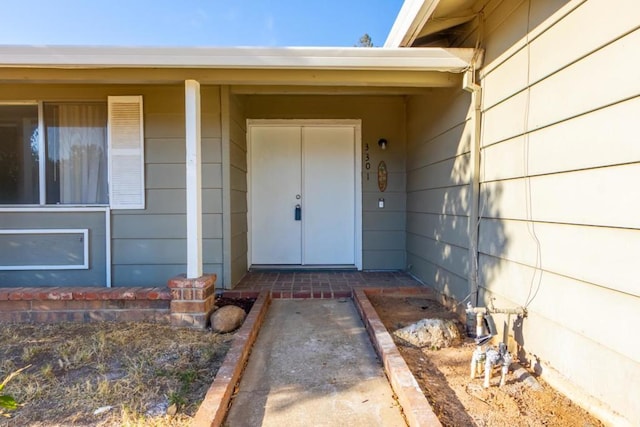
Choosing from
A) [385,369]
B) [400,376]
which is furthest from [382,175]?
[400,376]

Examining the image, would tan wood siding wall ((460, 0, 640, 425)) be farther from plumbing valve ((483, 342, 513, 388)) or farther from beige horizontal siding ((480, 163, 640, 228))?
plumbing valve ((483, 342, 513, 388))

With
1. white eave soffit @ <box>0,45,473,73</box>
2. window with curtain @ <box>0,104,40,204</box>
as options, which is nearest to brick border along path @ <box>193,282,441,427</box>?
white eave soffit @ <box>0,45,473,73</box>

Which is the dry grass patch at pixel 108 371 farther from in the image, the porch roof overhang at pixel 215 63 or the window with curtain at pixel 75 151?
the porch roof overhang at pixel 215 63

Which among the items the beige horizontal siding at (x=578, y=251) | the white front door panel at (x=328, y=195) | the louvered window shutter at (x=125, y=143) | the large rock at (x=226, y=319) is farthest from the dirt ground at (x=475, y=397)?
the louvered window shutter at (x=125, y=143)

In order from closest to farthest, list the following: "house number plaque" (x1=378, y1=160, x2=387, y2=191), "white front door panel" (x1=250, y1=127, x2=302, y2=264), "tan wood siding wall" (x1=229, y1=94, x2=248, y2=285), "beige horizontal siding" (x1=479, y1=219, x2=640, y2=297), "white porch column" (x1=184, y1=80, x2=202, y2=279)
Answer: "beige horizontal siding" (x1=479, y1=219, x2=640, y2=297) → "white porch column" (x1=184, y1=80, x2=202, y2=279) → "tan wood siding wall" (x1=229, y1=94, x2=248, y2=285) → "house number plaque" (x1=378, y1=160, x2=387, y2=191) → "white front door panel" (x1=250, y1=127, x2=302, y2=264)

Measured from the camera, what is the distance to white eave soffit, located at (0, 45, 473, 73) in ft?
9.55

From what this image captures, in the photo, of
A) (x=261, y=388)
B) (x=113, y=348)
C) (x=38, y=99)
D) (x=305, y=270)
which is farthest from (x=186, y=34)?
(x=261, y=388)

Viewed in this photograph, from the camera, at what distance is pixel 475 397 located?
1.99 m

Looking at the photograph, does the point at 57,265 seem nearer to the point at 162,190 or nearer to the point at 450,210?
the point at 162,190

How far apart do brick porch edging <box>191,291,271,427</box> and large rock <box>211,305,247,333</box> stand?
10cm

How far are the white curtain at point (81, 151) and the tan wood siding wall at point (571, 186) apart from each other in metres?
3.87

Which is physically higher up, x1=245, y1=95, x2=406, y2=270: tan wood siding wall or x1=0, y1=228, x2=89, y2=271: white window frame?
x1=245, y1=95, x2=406, y2=270: tan wood siding wall

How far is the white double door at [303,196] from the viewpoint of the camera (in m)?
5.15

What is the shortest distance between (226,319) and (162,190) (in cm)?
173
